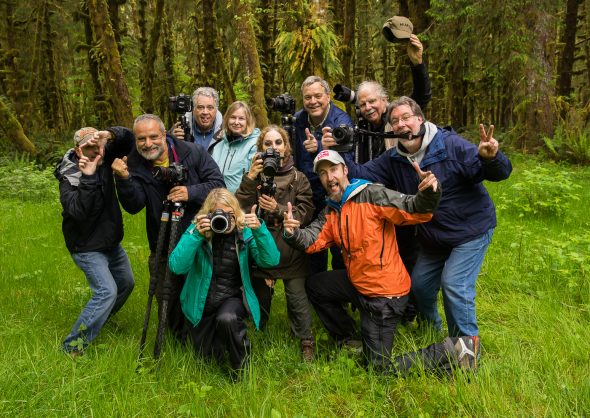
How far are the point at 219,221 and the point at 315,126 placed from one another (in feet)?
4.99

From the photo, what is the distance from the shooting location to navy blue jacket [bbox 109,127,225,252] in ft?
12.9

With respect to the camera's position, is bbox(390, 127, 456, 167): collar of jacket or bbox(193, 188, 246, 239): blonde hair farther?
bbox(193, 188, 246, 239): blonde hair

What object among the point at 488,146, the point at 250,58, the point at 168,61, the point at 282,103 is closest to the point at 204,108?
the point at 282,103

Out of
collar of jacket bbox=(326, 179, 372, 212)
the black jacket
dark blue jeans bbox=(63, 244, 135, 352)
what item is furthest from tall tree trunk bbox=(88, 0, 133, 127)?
collar of jacket bbox=(326, 179, 372, 212)

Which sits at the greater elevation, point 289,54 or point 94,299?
point 289,54

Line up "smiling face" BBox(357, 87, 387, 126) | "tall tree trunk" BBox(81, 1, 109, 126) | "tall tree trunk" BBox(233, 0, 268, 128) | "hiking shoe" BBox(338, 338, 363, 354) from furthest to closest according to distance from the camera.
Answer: "tall tree trunk" BBox(81, 1, 109, 126), "tall tree trunk" BBox(233, 0, 268, 128), "smiling face" BBox(357, 87, 387, 126), "hiking shoe" BBox(338, 338, 363, 354)

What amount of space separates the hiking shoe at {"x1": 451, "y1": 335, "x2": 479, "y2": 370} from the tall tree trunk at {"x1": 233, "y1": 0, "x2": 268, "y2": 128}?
6.02 meters

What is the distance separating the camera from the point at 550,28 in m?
11.2

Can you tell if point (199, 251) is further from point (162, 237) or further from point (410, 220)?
point (410, 220)

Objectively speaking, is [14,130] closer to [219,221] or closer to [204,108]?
[204,108]

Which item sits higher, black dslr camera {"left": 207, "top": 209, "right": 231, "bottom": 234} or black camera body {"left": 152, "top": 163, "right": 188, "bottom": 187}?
black camera body {"left": 152, "top": 163, "right": 188, "bottom": 187}

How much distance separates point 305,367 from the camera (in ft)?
12.3

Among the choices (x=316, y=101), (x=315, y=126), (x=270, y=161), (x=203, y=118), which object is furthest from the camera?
(x=203, y=118)

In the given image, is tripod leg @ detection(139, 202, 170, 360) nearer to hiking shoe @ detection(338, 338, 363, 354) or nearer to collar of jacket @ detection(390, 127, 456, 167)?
hiking shoe @ detection(338, 338, 363, 354)
